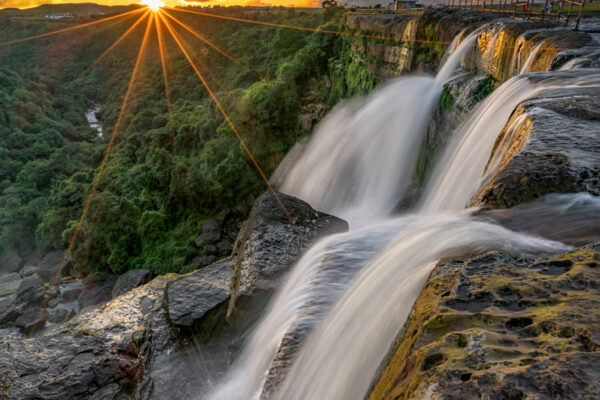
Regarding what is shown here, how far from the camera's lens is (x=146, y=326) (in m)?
6.22

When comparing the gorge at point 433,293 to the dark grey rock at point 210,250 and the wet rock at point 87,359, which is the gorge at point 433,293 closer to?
the wet rock at point 87,359

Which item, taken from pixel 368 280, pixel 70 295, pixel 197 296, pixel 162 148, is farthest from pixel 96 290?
pixel 368 280

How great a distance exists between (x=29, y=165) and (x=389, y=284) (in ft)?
108

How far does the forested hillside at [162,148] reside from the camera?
54.0ft

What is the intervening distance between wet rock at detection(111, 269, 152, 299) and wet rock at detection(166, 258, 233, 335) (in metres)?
7.75

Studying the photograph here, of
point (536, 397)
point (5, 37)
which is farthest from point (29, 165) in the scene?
point (5, 37)

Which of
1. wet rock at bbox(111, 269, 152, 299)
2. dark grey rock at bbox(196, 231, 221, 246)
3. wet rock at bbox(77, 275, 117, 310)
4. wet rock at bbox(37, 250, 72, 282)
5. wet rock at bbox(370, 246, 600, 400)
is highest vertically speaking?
wet rock at bbox(370, 246, 600, 400)

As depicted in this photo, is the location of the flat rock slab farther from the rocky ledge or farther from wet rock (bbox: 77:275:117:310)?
wet rock (bbox: 77:275:117:310)

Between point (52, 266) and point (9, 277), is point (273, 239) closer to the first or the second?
point (52, 266)

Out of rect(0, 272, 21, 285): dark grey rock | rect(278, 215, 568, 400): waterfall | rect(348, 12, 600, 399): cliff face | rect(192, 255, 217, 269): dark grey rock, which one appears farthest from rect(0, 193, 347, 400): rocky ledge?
rect(0, 272, 21, 285): dark grey rock

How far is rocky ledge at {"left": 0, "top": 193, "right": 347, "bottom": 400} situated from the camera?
194 inches

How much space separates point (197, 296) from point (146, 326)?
2.81 feet

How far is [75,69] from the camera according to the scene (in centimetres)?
5941

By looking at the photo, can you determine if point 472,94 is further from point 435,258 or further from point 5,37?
point 5,37
